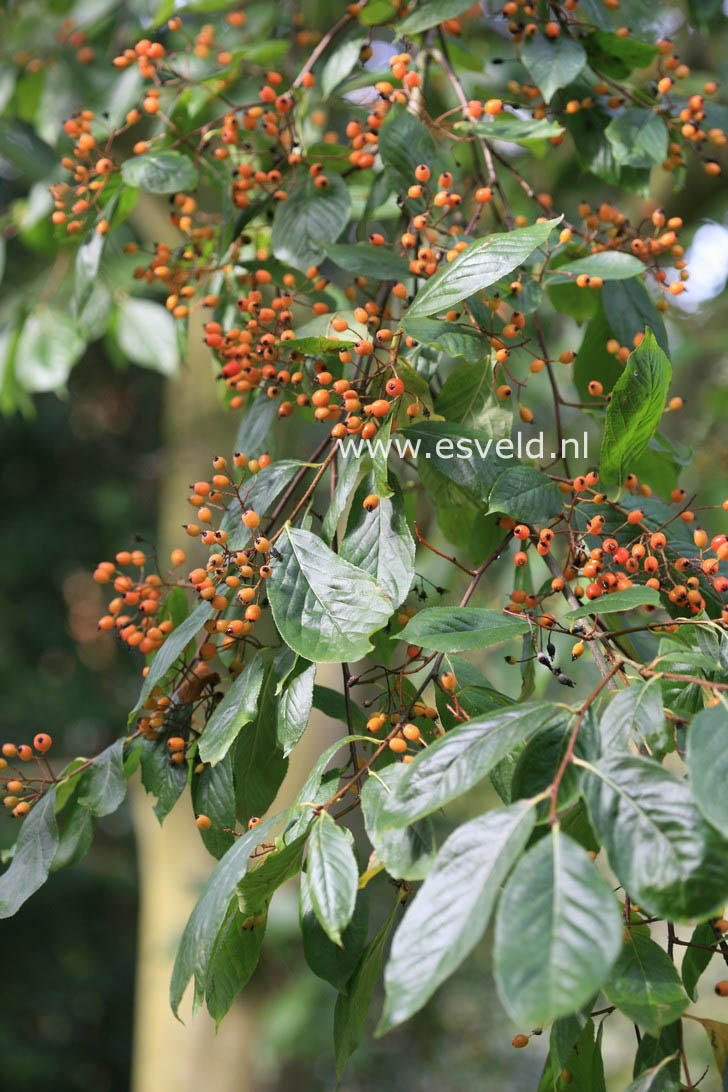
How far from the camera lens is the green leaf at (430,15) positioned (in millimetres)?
1147

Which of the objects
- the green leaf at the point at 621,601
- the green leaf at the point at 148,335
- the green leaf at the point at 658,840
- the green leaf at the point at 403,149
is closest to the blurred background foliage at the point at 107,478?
the green leaf at the point at 148,335

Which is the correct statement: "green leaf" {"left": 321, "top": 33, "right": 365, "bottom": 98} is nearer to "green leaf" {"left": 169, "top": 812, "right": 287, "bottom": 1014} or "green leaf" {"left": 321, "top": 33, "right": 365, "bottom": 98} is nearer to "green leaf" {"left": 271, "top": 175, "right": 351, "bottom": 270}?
"green leaf" {"left": 271, "top": 175, "right": 351, "bottom": 270}

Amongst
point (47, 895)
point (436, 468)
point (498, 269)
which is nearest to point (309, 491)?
point (436, 468)

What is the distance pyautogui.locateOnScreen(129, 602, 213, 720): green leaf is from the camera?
0.91m

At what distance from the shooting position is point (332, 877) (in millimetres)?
720

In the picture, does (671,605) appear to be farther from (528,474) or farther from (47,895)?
(47,895)

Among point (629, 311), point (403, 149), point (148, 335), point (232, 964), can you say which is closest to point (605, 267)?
point (629, 311)

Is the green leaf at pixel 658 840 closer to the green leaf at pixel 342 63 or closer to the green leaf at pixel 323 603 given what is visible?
the green leaf at pixel 323 603

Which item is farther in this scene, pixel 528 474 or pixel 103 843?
pixel 103 843

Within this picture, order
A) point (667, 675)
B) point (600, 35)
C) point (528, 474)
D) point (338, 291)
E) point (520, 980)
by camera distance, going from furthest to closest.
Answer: point (338, 291)
point (600, 35)
point (528, 474)
point (667, 675)
point (520, 980)

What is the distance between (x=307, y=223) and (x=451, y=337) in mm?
367

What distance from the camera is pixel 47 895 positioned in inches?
195

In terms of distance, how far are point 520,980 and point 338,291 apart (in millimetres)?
1017

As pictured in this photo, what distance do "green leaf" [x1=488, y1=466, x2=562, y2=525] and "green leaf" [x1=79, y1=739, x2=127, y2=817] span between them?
0.46 metres
